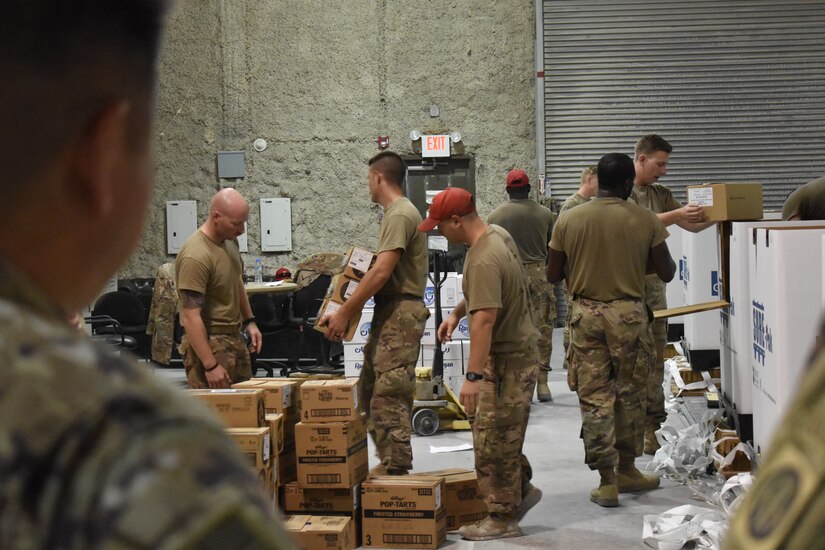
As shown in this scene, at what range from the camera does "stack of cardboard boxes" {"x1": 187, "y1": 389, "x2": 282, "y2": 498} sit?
453 centimetres

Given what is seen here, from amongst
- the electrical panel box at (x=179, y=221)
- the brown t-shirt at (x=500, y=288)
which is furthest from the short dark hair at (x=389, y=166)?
the electrical panel box at (x=179, y=221)

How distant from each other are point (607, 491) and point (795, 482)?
5019mm

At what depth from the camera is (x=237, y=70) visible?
13586 millimetres

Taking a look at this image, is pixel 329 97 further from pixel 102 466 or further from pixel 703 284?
pixel 102 466

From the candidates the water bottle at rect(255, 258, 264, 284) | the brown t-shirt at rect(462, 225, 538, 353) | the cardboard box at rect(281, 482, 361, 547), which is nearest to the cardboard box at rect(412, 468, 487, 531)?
the cardboard box at rect(281, 482, 361, 547)

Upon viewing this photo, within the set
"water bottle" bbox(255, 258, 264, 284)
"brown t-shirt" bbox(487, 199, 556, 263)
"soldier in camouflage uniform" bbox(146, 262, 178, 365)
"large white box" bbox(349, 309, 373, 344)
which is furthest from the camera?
"water bottle" bbox(255, 258, 264, 284)

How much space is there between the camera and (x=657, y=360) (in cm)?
637

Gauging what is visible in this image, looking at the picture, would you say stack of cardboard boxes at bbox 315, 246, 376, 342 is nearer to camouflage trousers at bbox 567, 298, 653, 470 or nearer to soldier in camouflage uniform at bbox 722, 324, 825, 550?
camouflage trousers at bbox 567, 298, 653, 470

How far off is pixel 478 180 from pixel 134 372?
12977 millimetres

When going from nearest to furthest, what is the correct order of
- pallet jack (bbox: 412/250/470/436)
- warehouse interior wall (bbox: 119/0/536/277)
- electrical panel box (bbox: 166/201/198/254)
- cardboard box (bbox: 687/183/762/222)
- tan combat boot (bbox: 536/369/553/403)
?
cardboard box (bbox: 687/183/762/222) < pallet jack (bbox: 412/250/470/436) < tan combat boot (bbox: 536/369/553/403) < warehouse interior wall (bbox: 119/0/536/277) < electrical panel box (bbox: 166/201/198/254)

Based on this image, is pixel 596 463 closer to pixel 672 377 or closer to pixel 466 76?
pixel 672 377

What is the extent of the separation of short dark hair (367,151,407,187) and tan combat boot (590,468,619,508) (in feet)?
6.53

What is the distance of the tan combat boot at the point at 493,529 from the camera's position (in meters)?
4.81

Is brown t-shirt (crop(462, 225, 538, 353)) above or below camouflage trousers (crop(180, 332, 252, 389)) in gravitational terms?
above
